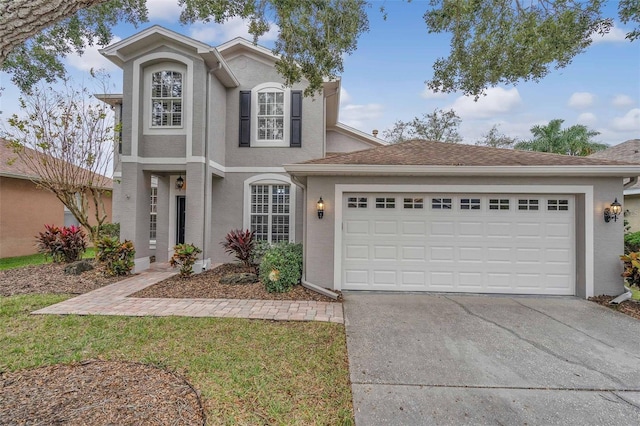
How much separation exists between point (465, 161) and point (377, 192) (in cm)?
223

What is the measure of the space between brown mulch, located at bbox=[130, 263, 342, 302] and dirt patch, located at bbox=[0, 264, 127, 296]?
1657mm

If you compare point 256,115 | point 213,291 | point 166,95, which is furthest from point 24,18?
point 256,115

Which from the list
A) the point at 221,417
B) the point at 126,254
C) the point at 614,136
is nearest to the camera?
the point at 221,417

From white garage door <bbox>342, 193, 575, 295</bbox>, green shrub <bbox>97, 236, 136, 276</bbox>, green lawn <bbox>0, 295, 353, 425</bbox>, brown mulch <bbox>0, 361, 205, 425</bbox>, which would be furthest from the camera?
green shrub <bbox>97, 236, 136, 276</bbox>

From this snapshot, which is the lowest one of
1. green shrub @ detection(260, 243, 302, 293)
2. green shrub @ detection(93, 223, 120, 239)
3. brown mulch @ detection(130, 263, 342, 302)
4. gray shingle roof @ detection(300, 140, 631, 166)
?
brown mulch @ detection(130, 263, 342, 302)

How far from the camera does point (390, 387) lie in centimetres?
323

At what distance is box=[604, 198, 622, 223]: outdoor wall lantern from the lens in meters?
6.32

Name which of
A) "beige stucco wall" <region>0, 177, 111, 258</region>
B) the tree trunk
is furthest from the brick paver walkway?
"beige stucco wall" <region>0, 177, 111, 258</region>

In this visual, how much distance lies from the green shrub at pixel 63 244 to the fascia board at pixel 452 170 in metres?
8.44

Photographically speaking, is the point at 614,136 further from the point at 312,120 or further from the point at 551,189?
the point at 312,120

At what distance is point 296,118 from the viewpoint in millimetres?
10453

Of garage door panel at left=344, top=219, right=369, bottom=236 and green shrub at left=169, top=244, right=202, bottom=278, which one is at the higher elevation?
garage door panel at left=344, top=219, right=369, bottom=236

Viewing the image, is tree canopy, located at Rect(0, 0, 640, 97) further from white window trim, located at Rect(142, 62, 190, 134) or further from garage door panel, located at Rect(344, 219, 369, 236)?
garage door panel, located at Rect(344, 219, 369, 236)

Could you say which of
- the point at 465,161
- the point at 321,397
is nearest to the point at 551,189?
the point at 465,161
